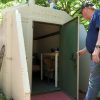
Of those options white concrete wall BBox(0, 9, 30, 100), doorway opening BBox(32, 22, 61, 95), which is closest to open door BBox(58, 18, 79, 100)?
doorway opening BBox(32, 22, 61, 95)

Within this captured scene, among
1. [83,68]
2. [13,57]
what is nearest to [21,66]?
[13,57]

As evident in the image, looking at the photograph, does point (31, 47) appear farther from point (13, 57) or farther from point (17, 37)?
point (17, 37)

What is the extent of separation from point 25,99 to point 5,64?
7.68 feet

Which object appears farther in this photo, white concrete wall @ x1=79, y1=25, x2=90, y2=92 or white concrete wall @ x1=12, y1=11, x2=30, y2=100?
white concrete wall @ x1=79, y1=25, x2=90, y2=92

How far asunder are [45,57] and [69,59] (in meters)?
2.49

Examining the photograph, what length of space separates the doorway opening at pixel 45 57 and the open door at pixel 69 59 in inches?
13.7

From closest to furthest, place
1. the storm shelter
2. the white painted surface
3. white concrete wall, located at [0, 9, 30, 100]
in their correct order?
white concrete wall, located at [0, 9, 30, 100] → the white painted surface → the storm shelter

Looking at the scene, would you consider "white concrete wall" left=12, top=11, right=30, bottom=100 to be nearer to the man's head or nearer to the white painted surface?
the white painted surface

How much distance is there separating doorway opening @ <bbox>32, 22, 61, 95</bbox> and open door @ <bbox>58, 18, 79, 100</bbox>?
348mm

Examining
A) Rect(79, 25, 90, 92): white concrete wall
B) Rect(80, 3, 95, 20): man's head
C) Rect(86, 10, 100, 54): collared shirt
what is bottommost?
Rect(79, 25, 90, 92): white concrete wall

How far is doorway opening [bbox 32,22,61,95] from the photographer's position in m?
7.52

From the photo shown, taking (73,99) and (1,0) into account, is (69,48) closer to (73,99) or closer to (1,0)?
(73,99)

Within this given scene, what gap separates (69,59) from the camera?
21.4 ft

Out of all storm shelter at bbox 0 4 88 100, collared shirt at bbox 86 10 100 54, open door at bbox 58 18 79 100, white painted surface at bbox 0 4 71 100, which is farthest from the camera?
open door at bbox 58 18 79 100
